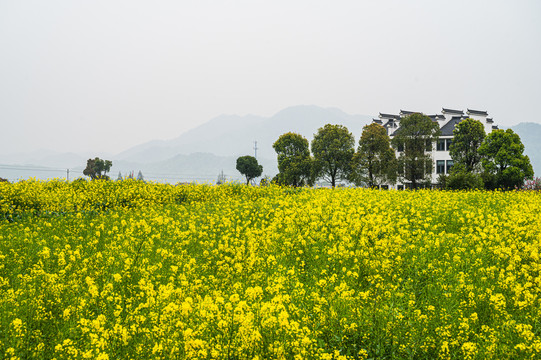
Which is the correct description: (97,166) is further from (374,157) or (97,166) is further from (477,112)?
(477,112)

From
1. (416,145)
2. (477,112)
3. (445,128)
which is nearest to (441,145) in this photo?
(445,128)

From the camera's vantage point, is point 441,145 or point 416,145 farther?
point 441,145

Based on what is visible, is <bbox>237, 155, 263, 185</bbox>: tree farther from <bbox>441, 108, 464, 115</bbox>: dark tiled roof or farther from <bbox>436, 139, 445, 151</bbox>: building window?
<bbox>441, 108, 464, 115</bbox>: dark tiled roof

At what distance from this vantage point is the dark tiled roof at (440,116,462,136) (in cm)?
5788

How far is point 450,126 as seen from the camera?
58906 mm

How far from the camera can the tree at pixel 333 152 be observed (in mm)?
43125

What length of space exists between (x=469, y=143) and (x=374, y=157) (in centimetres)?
1203

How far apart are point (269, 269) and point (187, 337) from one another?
11.3 ft

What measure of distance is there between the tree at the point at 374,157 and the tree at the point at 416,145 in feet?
4.43

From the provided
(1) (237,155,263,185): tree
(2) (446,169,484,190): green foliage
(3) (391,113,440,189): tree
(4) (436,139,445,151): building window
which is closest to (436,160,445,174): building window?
(4) (436,139,445,151): building window

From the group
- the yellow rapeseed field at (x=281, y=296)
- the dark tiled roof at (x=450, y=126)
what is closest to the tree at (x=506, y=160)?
the dark tiled roof at (x=450, y=126)

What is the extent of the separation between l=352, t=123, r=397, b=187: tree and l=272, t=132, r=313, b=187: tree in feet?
31.7

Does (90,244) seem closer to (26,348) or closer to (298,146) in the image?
(26,348)

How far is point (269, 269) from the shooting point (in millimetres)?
7316
